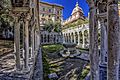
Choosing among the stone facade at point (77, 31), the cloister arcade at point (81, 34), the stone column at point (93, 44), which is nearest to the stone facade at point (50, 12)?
the stone facade at point (77, 31)

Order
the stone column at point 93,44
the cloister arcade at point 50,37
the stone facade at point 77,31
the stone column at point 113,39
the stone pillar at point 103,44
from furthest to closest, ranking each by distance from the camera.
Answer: the cloister arcade at point 50,37 < the stone facade at point 77,31 < the stone pillar at point 103,44 < the stone column at point 93,44 < the stone column at point 113,39

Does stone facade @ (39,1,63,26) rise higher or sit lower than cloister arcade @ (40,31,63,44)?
higher

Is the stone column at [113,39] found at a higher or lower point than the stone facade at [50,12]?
lower

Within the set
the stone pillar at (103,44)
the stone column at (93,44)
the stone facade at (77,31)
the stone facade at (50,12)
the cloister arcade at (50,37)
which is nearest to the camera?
the stone column at (93,44)

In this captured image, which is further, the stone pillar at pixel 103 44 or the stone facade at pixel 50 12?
the stone facade at pixel 50 12

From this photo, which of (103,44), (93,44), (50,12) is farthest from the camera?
(50,12)

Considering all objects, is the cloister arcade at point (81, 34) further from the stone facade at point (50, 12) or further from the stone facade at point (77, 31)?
the stone facade at point (50, 12)

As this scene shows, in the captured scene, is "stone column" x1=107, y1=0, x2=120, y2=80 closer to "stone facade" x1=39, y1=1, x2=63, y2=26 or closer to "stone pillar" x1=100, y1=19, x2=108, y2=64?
"stone pillar" x1=100, y1=19, x2=108, y2=64

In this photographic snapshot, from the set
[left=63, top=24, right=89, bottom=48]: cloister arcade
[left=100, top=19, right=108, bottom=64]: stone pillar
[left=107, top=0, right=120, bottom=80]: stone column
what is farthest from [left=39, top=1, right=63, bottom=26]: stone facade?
[left=107, top=0, right=120, bottom=80]: stone column

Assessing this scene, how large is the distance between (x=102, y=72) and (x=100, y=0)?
4755 millimetres

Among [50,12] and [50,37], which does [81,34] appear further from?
[50,12]

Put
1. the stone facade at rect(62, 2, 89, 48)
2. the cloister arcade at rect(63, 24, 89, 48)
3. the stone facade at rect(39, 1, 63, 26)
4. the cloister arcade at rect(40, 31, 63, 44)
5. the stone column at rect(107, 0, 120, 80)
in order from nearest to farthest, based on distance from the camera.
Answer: the stone column at rect(107, 0, 120, 80)
the cloister arcade at rect(63, 24, 89, 48)
the stone facade at rect(62, 2, 89, 48)
the cloister arcade at rect(40, 31, 63, 44)
the stone facade at rect(39, 1, 63, 26)

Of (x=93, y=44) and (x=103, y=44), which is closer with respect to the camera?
(x=93, y=44)

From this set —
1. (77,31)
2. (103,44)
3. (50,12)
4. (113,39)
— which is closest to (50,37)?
(77,31)
